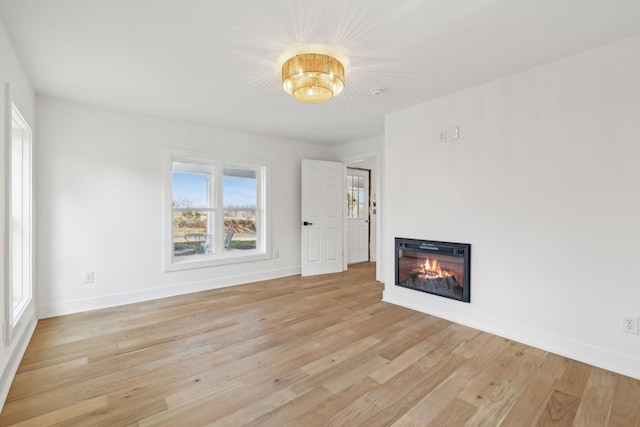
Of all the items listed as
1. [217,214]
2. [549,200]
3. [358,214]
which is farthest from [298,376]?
[358,214]

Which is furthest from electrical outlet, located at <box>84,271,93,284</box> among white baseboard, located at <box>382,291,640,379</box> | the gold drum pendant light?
white baseboard, located at <box>382,291,640,379</box>

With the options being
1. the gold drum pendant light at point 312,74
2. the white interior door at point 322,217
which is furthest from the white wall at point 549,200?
the white interior door at point 322,217

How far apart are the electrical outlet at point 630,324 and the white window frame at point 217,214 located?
159 inches

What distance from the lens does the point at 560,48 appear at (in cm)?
221

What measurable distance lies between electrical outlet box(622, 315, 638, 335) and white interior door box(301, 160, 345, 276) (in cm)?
377

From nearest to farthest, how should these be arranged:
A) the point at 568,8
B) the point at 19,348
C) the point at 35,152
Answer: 1. the point at 568,8
2. the point at 19,348
3. the point at 35,152

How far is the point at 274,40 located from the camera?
6.88ft

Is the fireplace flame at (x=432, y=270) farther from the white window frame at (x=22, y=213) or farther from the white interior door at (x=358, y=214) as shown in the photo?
the white window frame at (x=22, y=213)

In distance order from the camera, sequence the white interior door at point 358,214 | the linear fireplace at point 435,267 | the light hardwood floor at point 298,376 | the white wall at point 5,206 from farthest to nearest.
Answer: the white interior door at point 358,214
the linear fireplace at point 435,267
the white wall at point 5,206
the light hardwood floor at point 298,376

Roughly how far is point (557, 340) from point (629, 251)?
85 cm

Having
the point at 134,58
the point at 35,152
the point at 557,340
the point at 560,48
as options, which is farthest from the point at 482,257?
the point at 35,152

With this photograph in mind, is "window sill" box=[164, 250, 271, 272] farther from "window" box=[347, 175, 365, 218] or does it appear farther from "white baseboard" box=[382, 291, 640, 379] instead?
"white baseboard" box=[382, 291, 640, 379]

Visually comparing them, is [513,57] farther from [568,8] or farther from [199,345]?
[199,345]

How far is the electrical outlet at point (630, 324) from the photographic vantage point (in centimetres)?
206
